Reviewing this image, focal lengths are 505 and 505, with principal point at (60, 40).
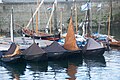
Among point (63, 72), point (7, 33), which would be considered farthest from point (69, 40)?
point (7, 33)

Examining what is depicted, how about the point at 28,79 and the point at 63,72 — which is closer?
the point at 28,79

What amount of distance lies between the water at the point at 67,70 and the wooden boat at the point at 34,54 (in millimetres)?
521

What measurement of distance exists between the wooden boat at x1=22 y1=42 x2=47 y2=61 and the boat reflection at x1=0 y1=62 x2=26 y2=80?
2.59 feet

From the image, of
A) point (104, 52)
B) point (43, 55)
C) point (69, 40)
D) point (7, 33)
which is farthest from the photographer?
point (7, 33)

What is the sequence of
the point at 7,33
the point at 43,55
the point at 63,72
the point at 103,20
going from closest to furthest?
the point at 63,72
the point at 43,55
the point at 7,33
the point at 103,20

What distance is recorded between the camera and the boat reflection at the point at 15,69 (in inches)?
1641

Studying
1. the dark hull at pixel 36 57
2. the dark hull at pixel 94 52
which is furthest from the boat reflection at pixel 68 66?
the dark hull at pixel 94 52

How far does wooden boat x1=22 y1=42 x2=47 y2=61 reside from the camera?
46.8 metres

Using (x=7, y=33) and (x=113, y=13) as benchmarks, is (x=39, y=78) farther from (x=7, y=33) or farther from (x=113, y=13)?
(x=113, y=13)

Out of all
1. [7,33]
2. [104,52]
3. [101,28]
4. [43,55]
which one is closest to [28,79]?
[43,55]

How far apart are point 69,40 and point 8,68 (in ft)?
26.0

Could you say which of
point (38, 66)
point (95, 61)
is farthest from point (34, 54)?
point (95, 61)

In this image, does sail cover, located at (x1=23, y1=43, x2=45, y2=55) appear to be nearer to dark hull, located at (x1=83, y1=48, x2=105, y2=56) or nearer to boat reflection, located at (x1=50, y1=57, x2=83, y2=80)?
boat reflection, located at (x1=50, y1=57, x2=83, y2=80)

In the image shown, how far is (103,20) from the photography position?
82312 millimetres
